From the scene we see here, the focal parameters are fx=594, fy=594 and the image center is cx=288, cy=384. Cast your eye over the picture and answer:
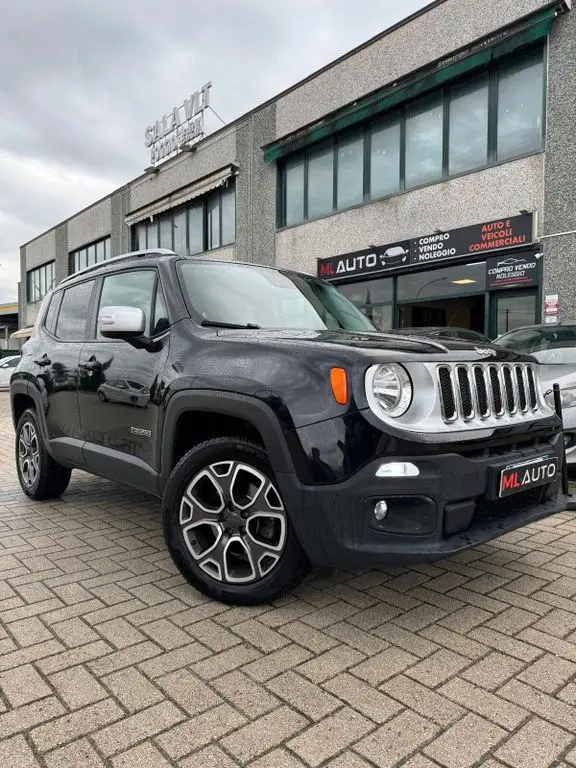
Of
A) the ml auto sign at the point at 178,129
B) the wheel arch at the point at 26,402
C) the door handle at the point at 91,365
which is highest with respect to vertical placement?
the ml auto sign at the point at 178,129

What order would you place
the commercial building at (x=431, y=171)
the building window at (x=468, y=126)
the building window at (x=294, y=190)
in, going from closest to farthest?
the commercial building at (x=431, y=171) → the building window at (x=468, y=126) → the building window at (x=294, y=190)

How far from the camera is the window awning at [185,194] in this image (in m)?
17.9

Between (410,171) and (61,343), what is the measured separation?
10.5 m

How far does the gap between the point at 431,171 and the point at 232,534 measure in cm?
1154

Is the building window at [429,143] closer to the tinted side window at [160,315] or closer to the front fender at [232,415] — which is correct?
the tinted side window at [160,315]

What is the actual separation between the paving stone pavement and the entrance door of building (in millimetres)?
8280

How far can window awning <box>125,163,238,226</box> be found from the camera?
1791 centimetres

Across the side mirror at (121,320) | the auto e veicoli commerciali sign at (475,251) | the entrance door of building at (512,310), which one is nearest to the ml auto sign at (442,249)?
the auto e veicoli commerciali sign at (475,251)

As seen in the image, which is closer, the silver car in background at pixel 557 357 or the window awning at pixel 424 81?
the silver car in background at pixel 557 357

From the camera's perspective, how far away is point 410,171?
12922 mm

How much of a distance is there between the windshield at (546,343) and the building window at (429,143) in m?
5.87

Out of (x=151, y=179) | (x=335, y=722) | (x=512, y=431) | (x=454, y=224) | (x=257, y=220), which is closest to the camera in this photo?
(x=335, y=722)

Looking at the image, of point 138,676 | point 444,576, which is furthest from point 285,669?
point 444,576

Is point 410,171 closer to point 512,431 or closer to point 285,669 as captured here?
point 512,431
